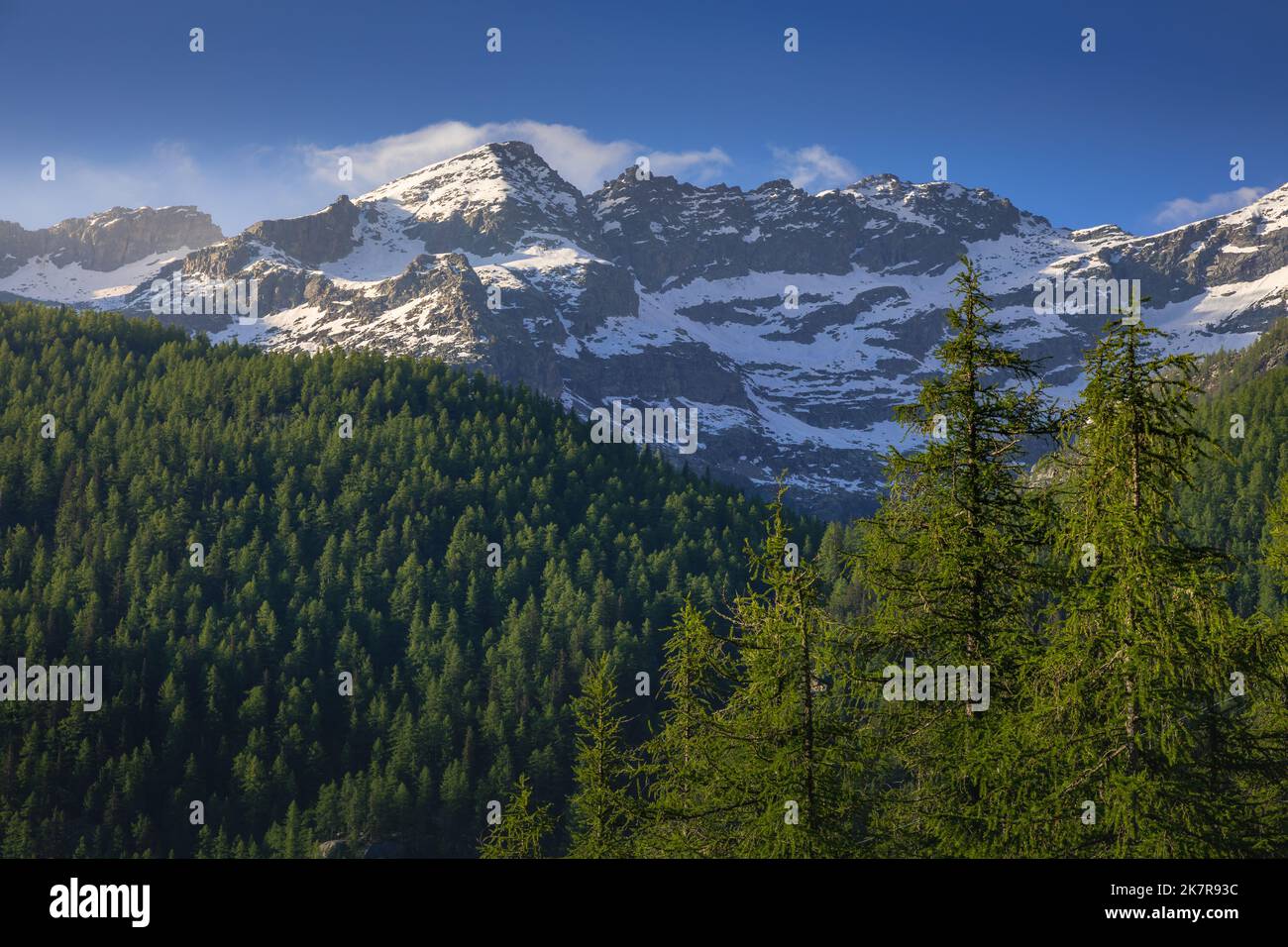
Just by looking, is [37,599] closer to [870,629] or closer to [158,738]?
[158,738]

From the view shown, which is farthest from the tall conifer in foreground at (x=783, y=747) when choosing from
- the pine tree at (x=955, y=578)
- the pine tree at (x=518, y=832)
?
the pine tree at (x=518, y=832)

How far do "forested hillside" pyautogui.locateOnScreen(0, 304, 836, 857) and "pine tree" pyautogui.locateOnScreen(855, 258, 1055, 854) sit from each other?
105148 millimetres

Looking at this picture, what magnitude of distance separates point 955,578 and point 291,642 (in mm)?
147226

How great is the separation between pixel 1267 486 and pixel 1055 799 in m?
204

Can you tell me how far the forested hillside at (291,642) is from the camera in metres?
123

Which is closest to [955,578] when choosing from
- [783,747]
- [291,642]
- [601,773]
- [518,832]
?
[783,747]

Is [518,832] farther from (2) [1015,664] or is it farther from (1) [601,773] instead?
(2) [1015,664]

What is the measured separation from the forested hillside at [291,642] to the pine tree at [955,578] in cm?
10515

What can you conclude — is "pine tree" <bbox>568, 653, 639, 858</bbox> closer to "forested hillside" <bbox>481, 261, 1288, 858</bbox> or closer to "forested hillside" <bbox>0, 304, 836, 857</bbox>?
"forested hillside" <bbox>481, 261, 1288, 858</bbox>

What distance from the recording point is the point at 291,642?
15475cm

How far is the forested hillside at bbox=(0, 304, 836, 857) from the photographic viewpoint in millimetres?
122688

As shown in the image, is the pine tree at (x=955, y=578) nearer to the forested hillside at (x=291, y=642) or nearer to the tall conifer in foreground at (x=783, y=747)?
the tall conifer in foreground at (x=783, y=747)

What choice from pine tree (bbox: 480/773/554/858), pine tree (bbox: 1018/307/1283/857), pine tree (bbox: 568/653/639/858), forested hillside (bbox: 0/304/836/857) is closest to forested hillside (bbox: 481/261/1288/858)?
pine tree (bbox: 1018/307/1283/857)

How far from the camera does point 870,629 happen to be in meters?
18.9
